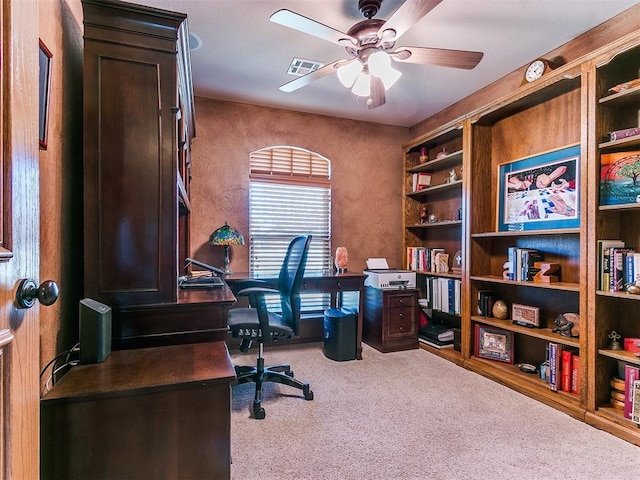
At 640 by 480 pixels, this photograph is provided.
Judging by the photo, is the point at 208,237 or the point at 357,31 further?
the point at 208,237

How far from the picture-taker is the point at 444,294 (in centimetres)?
355

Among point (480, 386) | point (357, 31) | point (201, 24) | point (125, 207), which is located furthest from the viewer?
point (480, 386)

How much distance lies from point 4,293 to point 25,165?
0.96 ft

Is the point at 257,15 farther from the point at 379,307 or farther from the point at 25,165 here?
the point at 379,307

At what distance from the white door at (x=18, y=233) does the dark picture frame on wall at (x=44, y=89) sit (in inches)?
19.3

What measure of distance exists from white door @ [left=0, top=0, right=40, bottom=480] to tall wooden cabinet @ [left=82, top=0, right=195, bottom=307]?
740mm

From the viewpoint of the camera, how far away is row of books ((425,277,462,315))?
341 cm

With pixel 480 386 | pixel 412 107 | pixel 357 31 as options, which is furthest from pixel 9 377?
pixel 412 107

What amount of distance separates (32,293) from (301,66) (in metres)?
2.74

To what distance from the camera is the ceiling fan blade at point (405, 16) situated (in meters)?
1.56

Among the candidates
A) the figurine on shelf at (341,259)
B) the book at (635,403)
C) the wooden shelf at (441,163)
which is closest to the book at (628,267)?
the book at (635,403)

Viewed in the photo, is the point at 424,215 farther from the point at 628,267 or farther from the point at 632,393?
the point at 632,393

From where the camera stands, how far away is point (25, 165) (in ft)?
2.49

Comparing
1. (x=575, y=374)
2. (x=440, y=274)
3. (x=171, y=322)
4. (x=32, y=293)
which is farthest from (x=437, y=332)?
(x=32, y=293)
